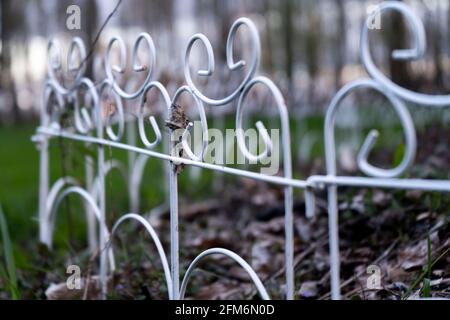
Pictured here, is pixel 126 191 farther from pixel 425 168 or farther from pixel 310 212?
pixel 310 212

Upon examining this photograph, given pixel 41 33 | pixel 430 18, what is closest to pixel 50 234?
pixel 430 18

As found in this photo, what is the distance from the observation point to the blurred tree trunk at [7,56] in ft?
64.5

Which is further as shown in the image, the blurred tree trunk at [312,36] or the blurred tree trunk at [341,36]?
the blurred tree trunk at [312,36]

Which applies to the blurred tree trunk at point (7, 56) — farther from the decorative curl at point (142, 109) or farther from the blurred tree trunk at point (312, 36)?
the decorative curl at point (142, 109)

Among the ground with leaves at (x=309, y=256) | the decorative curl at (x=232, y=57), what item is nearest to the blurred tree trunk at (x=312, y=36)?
the ground with leaves at (x=309, y=256)

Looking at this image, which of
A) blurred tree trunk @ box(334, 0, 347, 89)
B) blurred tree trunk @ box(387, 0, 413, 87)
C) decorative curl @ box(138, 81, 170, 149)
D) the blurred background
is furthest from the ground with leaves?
blurred tree trunk @ box(334, 0, 347, 89)

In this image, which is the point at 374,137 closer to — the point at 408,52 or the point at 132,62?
the point at 408,52

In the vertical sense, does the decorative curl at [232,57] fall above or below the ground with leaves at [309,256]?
above

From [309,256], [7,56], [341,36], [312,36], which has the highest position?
[341,36]

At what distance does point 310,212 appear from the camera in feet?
4.77

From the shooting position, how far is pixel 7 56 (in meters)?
23.4

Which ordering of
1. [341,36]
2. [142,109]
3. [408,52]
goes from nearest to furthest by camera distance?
[408,52] < [142,109] < [341,36]

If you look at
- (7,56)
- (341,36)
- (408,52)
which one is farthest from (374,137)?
A: (7,56)

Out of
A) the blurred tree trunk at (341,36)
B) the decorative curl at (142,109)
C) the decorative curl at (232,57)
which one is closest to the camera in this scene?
the decorative curl at (232,57)
